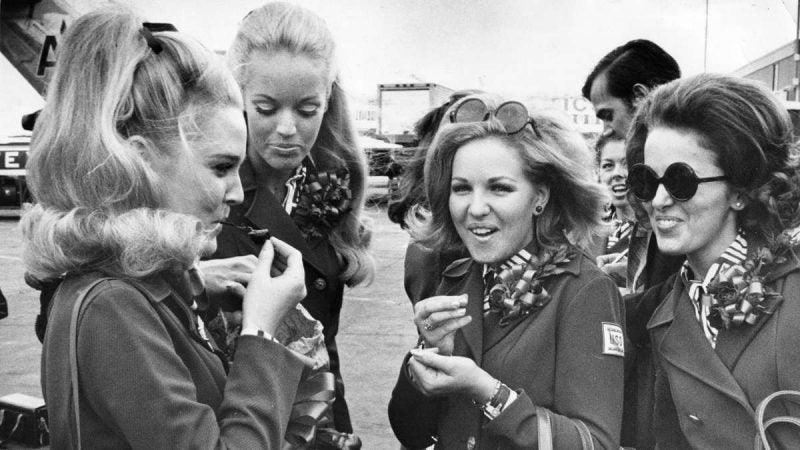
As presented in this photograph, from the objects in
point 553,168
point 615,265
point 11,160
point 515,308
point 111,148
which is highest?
point 111,148

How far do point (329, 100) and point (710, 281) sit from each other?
1553 millimetres

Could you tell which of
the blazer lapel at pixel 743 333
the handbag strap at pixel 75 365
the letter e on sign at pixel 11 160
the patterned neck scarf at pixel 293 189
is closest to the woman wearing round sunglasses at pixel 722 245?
the blazer lapel at pixel 743 333

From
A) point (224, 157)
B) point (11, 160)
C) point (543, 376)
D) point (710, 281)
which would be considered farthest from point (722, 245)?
point (11, 160)

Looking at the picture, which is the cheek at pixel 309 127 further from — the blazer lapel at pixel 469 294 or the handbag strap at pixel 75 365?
the handbag strap at pixel 75 365

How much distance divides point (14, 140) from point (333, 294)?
2306cm

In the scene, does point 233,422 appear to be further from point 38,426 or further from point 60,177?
point 38,426

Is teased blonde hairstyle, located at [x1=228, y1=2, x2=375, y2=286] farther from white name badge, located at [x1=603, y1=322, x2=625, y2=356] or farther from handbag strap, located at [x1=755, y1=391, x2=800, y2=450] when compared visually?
handbag strap, located at [x1=755, y1=391, x2=800, y2=450]

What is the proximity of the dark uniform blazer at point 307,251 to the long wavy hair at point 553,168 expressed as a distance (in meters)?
0.55

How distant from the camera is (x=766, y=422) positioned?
1588 millimetres

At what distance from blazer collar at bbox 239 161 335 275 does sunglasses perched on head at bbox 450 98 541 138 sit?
0.68m

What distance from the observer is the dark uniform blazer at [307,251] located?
234cm

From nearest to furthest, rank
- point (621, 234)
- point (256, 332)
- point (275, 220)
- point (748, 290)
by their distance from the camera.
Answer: point (256, 332), point (748, 290), point (275, 220), point (621, 234)

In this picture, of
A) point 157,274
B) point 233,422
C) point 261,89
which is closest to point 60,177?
point 157,274

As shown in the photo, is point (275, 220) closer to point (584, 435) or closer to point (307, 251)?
point (307, 251)
